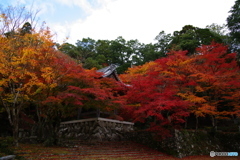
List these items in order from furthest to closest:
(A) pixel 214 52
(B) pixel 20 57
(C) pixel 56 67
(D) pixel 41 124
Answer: (A) pixel 214 52 → (D) pixel 41 124 → (C) pixel 56 67 → (B) pixel 20 57

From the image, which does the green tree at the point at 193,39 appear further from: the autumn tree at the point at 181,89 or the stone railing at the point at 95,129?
the stone railing at the point at 95,129

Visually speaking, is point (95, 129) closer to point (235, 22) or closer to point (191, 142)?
point (191, 142)

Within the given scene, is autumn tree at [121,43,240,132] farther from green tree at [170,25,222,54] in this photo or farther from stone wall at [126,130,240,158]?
green tree at [170,25,222,54]

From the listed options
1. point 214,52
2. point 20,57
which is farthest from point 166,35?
point 20,57

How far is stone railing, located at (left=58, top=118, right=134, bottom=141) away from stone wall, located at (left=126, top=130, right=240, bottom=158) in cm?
107

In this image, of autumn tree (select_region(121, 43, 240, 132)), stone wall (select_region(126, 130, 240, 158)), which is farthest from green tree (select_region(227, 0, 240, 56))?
stone wall (select_region(126, 130, 240, 158))

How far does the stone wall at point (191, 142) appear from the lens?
1157 centimetres

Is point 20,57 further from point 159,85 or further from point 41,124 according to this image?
point 159,85

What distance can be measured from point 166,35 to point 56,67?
2192 cm

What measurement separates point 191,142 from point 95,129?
21.8 ft

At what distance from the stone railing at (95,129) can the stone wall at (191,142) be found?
3.52 feet

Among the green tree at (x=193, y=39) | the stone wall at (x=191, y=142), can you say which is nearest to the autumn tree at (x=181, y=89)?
the stone wall at (x=191, y=142)

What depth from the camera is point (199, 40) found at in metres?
24.1

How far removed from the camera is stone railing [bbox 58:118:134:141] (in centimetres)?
1272
